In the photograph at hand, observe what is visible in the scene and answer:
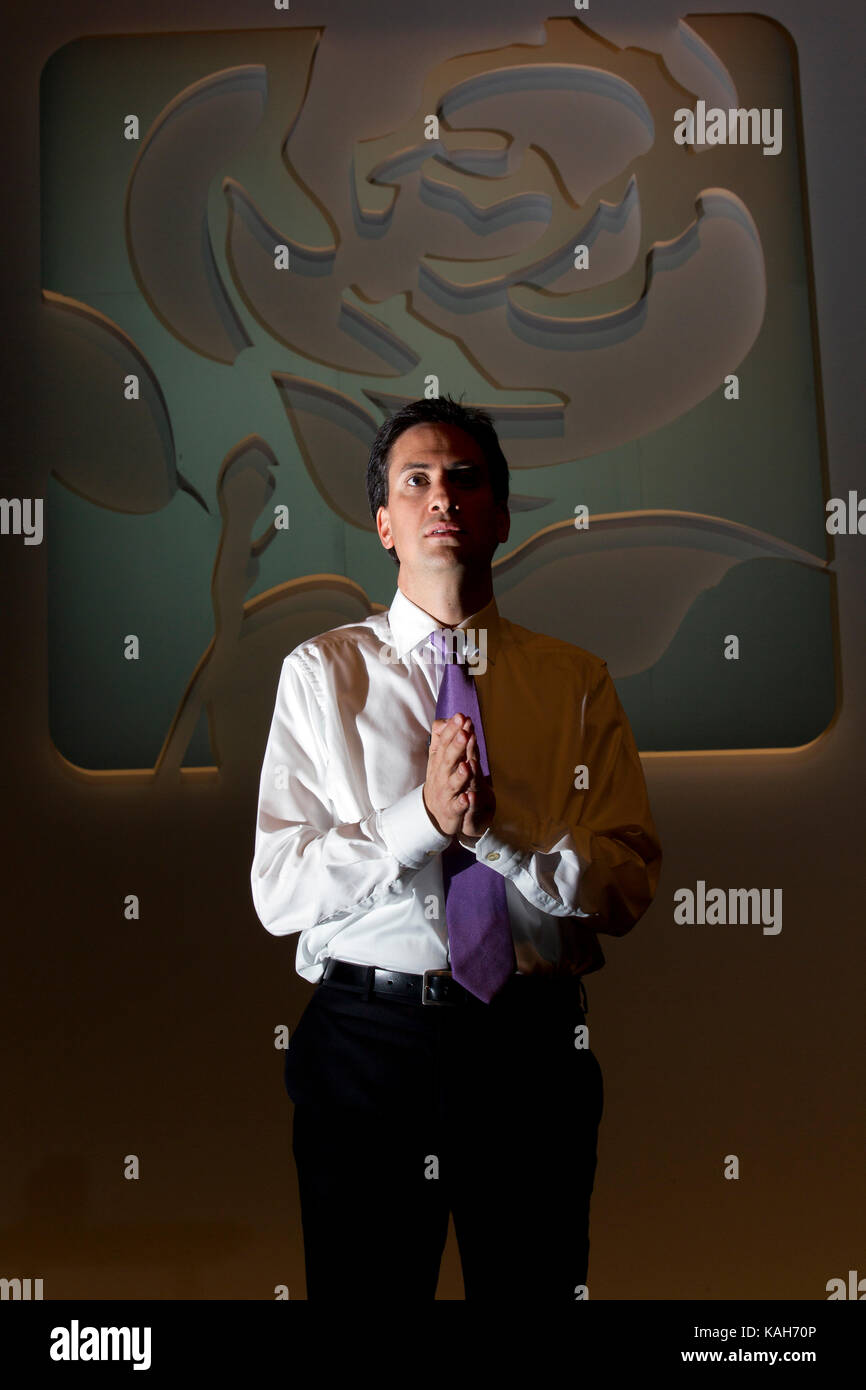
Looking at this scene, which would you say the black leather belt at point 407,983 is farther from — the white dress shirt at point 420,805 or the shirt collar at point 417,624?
the shirt collar at point 417,624

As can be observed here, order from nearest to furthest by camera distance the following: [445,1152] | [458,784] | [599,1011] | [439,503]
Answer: [458,784]
[445,1152]
[439,503]
[599,1011]

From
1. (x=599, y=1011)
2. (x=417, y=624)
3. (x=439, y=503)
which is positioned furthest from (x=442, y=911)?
(x=599, y=1011)

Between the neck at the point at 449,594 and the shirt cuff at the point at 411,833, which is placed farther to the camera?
the neck at the point at 449,594

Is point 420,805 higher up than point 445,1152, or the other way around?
point 420,805

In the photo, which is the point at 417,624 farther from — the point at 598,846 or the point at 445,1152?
the point at 445,1152

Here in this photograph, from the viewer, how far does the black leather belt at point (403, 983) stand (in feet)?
4.91

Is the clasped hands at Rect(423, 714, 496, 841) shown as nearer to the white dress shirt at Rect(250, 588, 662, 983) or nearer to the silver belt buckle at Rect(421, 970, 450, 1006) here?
the white dress shirt at Rect(250, 588, 662, 983)

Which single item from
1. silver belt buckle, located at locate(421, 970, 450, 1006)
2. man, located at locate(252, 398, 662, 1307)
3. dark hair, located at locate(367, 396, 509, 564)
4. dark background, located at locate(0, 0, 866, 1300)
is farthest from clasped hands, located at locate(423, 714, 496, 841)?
dark background, located at locate(0, 0, 866, 1300)

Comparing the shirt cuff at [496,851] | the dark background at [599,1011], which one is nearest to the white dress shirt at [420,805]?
the shirt cuff at [496,851]

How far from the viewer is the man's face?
1.60 metres

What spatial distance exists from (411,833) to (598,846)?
27 cm

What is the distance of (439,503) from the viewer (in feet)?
5.24

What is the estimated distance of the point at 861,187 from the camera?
8.75 feet
